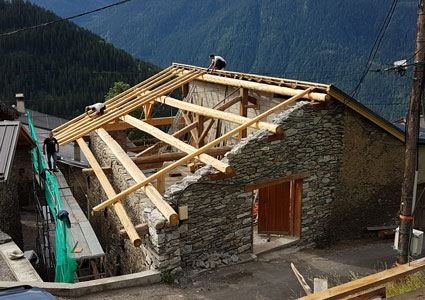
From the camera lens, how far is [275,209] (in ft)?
43.8

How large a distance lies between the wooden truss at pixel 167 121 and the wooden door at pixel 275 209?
193cm

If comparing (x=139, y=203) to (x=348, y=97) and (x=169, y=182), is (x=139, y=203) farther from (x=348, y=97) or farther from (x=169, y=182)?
(x=169, y=182)

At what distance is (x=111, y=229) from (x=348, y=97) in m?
7.74

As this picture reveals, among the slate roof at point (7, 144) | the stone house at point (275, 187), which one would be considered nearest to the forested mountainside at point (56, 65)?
the slate roof at point (7, 144)

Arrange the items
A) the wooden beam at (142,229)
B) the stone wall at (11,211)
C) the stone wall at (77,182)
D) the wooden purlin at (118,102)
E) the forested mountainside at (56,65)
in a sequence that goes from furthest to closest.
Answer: the forested mountainside at (56,65)
the stone wall at (77,182)
the wooden purlin at (118,102)
the stone wall at (11,211)
the wooden beam at (142,229)

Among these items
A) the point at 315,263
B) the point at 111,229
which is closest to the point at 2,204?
the point at 111,229

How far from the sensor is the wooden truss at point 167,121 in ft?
33.8

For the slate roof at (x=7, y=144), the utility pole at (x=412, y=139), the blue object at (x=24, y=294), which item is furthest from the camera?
the slate roof at (x=7, y=144)

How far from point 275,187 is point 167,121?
792 centimetres

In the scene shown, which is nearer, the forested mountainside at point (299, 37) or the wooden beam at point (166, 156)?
the wooden beam at point (166, 156)

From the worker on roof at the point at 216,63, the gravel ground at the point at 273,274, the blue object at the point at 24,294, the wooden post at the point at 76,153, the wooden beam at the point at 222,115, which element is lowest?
the gravel ground at the point at 273,274

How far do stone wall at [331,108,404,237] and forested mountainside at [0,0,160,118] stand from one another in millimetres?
52514

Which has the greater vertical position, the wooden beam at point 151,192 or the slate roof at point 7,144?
the slate roof at point 7,144

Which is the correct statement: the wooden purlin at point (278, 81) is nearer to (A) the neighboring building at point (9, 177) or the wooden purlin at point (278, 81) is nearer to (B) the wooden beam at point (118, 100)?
(B) the wooden beam at point (118, 100)
